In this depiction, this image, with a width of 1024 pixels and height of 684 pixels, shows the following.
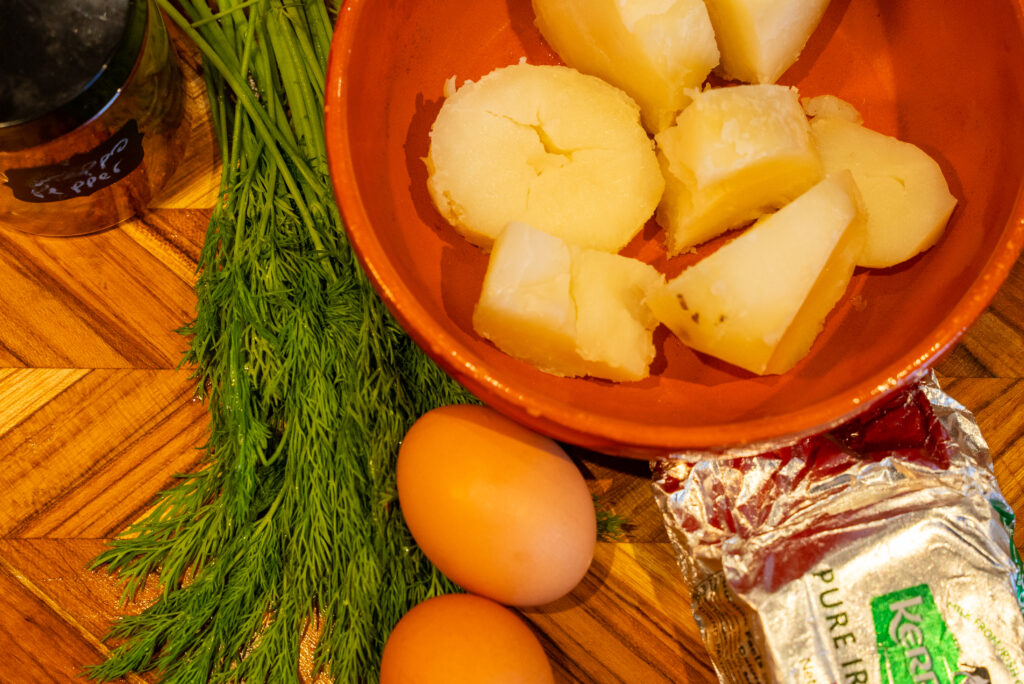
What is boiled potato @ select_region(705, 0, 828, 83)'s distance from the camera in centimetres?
97

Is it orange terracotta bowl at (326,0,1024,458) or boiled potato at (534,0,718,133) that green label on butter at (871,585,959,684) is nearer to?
orange terracotta bowl at (326,0,1024,458)

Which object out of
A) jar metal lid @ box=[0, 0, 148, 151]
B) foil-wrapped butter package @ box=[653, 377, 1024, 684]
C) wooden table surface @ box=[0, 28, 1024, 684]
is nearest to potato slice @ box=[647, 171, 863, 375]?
foil-wrapped butter package @ box=[653, 377, 1024, 684]

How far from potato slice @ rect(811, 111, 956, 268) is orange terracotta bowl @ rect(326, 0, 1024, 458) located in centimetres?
4

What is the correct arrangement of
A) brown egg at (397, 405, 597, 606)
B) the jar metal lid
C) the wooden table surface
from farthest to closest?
the wooden table surface, brown egg at (397, 405, 597, 606), the jar metal lid

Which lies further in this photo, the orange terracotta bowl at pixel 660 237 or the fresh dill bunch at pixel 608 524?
the fresh dill bunch at pixel 608 524

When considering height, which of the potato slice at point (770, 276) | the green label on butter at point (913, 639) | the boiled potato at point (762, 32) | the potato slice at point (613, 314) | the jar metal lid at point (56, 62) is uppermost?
the boiled potato at point (762, 32)

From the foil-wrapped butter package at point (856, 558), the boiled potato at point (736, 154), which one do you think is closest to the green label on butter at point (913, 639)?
the foil-wrapped butter package at point (856, 558)

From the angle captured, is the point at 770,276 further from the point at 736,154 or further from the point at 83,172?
the point at 83,172

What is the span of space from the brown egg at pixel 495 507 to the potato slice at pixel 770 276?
0.84 feet

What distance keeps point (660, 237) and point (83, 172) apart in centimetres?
74

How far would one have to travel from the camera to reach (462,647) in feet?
3.05

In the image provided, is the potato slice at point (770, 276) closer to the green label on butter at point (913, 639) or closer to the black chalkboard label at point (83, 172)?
the green label on butter at point (913, 639)

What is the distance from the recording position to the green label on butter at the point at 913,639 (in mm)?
983

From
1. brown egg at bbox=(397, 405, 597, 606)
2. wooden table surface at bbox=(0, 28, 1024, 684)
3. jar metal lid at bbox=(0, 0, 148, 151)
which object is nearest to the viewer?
jar metal lid at bbox=(0, 0, 148, 151)
